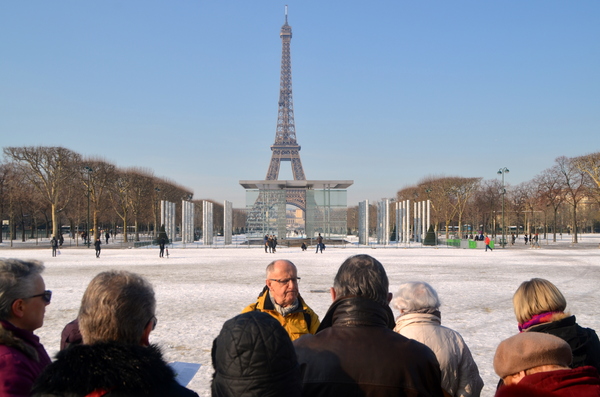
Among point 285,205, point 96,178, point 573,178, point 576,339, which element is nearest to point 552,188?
point 573,178

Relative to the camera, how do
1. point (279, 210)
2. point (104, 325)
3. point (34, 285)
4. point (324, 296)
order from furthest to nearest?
point (279, 210) → point (324, 296) → point (34, 285) → point (104, 325)

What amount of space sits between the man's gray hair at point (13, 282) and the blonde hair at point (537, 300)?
2795 millimetres

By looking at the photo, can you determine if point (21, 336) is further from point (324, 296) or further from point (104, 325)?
point (324, 296)

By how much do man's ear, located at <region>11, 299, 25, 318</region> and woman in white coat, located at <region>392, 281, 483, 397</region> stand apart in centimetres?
209

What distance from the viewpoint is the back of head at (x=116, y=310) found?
1.97m

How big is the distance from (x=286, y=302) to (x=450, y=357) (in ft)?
4.16

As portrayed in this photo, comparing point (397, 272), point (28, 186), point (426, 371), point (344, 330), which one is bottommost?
point (397, 272)

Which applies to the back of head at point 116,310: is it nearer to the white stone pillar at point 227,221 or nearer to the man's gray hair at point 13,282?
the man's gray hair at point 13,282

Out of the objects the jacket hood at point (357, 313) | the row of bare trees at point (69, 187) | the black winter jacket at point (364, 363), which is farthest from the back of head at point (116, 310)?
the row of bare trees at point (69, 187)

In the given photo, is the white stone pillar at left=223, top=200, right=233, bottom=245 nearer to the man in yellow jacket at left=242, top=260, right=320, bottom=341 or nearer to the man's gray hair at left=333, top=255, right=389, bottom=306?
Result: the man in yellow jacket at left=242, top=260, right=320, bottom=341

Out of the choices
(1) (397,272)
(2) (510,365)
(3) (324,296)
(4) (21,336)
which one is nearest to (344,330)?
(2) (510,365)

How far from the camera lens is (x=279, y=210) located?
1822 inches

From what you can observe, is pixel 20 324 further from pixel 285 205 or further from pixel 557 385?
pixel 285 205

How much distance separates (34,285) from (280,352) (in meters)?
1.59
